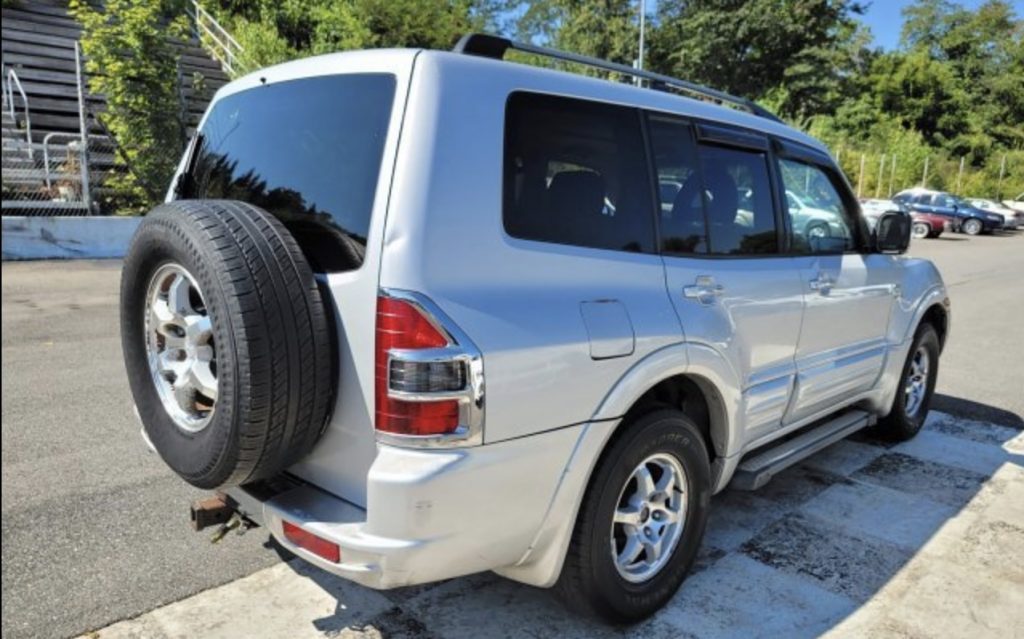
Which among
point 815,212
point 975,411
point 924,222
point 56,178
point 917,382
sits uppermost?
point 56,178

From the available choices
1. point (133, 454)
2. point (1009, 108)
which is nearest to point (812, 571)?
point (133, 454)

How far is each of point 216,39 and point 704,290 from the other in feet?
73.0

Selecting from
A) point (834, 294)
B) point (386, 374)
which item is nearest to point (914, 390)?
point (834, 294)

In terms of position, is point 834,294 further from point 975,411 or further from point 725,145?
point 975,411

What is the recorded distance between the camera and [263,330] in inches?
83.8

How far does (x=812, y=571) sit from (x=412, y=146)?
254 cm

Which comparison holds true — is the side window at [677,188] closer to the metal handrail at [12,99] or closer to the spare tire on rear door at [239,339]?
the spare tire on rear door at [239,339]

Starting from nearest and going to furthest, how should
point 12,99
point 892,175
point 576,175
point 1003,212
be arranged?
point 576,175, point 12,99, point 1003,212, point 892,175

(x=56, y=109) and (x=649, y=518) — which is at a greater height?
(x=56, y=109)

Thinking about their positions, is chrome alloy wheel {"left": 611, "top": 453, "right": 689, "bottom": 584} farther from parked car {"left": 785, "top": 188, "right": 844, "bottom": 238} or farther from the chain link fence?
the chain link fence

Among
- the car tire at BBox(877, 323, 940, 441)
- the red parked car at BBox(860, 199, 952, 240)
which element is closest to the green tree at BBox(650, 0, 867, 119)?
the red parked car at BBox(860, 199, 952, 240)

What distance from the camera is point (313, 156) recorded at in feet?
8.26

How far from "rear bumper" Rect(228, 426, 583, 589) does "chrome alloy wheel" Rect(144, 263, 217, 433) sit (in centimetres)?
39

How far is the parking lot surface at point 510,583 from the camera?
9.41ft
